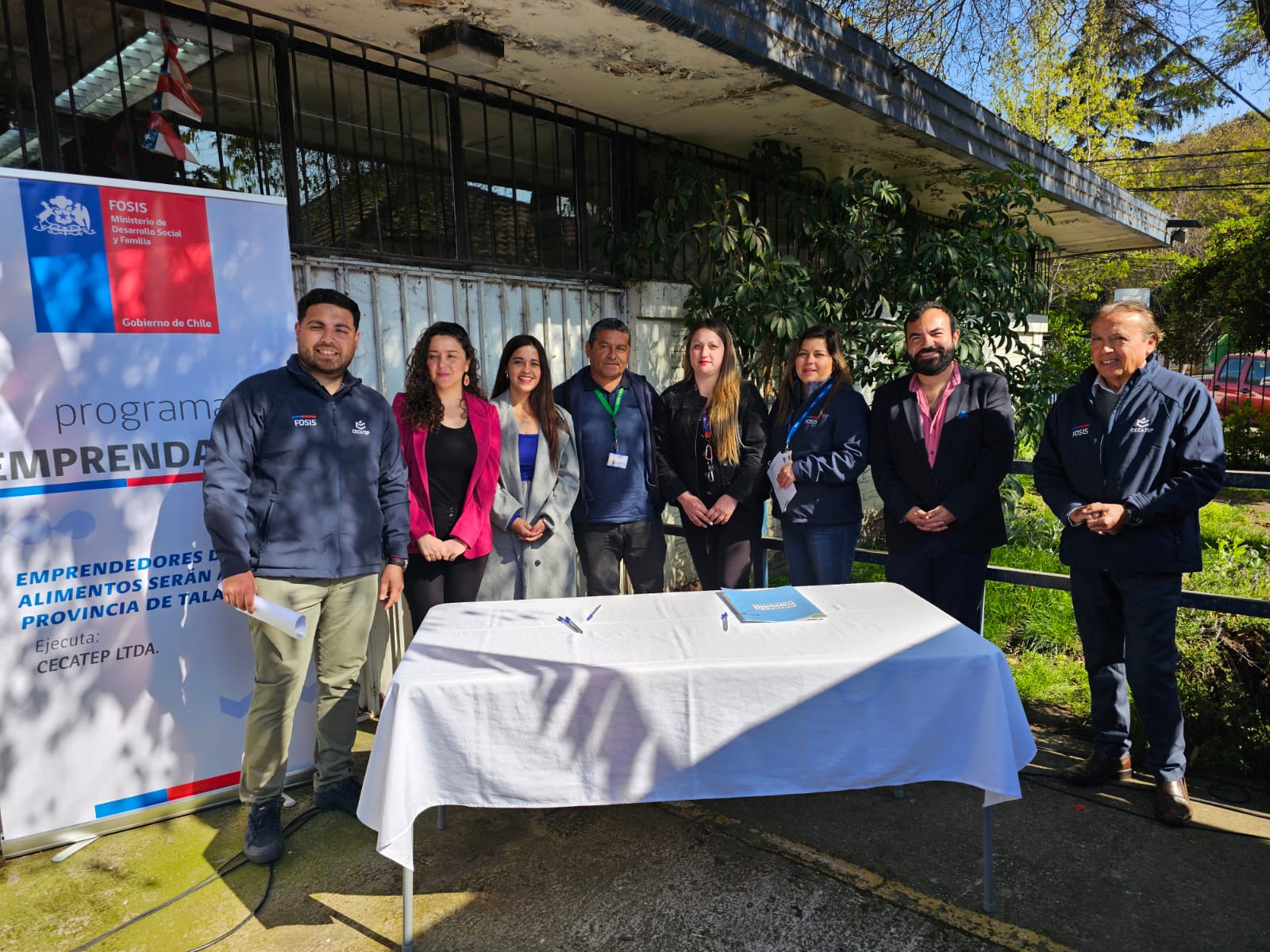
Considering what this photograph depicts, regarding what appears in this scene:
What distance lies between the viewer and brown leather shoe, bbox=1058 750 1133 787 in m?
3.46

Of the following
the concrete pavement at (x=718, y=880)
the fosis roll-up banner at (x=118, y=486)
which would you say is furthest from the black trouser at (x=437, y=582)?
the concrete pavement at (x=718, y=880)

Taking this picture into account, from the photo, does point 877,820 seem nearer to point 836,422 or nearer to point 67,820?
point 836,422

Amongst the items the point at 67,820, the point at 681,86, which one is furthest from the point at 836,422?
the point at 67,820

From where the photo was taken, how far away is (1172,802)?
3.17m

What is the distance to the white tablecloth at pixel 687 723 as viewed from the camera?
2453 millimetres

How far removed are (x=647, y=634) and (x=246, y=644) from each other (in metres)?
1.90

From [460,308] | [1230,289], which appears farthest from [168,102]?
[1230,289]

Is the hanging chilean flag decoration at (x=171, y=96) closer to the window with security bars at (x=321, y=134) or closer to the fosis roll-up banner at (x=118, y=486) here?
the window with security bars at (x=321, y=134)

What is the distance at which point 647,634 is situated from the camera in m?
2.80

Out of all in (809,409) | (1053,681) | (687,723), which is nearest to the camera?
(687,723)

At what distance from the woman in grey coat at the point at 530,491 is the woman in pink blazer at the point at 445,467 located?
10 centimetres

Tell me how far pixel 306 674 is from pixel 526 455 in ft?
4.49

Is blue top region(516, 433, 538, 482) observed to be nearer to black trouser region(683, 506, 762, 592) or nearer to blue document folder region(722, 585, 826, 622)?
black trouser region(683, 506, 762, 592)

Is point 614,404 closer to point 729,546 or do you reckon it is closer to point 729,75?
point 729,546
